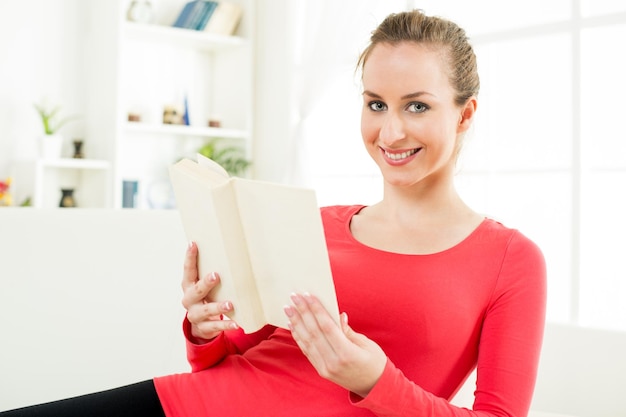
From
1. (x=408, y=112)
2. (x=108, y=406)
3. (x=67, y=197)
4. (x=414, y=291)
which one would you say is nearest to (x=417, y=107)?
(x=408, y=112)

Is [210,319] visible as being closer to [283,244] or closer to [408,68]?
[283,244]

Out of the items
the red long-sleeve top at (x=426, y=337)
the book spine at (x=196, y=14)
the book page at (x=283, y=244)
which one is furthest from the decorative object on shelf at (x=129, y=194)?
the book page at (x=283, y=244)

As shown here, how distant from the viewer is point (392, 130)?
1265 millimetres

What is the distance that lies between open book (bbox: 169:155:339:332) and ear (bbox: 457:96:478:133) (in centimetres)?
48

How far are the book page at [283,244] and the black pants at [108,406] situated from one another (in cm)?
35

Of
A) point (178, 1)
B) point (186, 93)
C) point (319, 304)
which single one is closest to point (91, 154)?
point (186, 93)

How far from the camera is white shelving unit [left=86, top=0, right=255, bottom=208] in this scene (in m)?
3.84

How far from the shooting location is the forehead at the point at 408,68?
1294mm

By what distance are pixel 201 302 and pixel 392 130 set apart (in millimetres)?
430

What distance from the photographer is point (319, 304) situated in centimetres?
101

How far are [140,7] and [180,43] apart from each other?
341mm

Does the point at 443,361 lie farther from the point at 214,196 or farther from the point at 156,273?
the point at 156,273

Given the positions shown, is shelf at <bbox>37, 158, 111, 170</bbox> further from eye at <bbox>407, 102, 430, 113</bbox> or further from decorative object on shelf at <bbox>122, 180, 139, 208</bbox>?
eye at <bbox>407, 102, 430, 113</bbox>

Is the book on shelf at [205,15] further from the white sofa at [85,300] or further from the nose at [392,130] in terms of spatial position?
the nose at [392,130]
